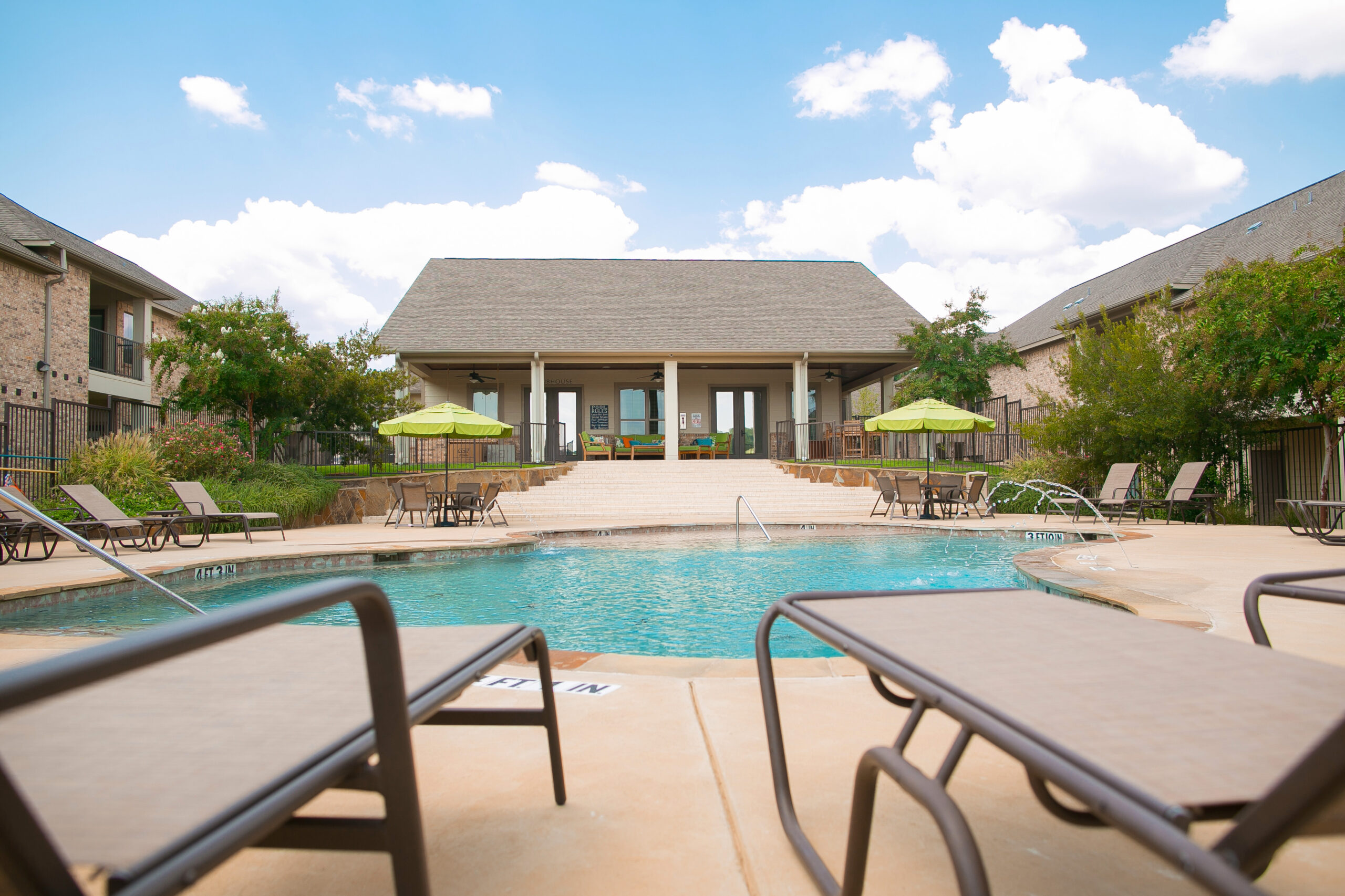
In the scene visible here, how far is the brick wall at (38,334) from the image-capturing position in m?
14.8

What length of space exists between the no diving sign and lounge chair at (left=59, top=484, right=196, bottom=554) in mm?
7225

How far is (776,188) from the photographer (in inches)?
1209

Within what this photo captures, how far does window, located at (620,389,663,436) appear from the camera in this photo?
22.8 m

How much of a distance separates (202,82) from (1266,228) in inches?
1257

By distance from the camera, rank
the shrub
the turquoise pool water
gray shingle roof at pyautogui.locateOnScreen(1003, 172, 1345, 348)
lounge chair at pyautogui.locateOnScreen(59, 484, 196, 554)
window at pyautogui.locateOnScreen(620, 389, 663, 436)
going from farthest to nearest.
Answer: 1. window at pyautogui.locateOnScreen(620, 389, 663, 436)
2. gray shingle roof at pyautogui.locateOnScreen(1003, 172, 1345, 348)
3. the shrub
4. lounge chair at pyautogui.locateOnScreen(59, 484, 196, 554)
5. the turquoise pool water

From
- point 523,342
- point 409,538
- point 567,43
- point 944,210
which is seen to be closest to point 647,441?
point 523,342

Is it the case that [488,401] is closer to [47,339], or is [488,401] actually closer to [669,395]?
[669,395]

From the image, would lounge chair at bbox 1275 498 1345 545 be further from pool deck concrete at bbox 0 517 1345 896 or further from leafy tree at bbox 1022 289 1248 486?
pool deck concrete at bbox 0 517 1345 896

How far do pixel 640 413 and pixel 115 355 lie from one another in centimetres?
1495

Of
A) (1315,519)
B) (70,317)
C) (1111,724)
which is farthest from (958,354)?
(70,317)

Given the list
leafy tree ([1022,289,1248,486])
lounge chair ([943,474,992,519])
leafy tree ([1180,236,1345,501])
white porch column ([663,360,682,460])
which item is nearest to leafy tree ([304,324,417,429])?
white porch column ([663,360,682,460])

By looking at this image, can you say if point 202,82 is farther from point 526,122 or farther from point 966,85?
point 966,85

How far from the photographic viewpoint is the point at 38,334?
15664mm

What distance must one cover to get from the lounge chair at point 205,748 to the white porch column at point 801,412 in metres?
19.1
